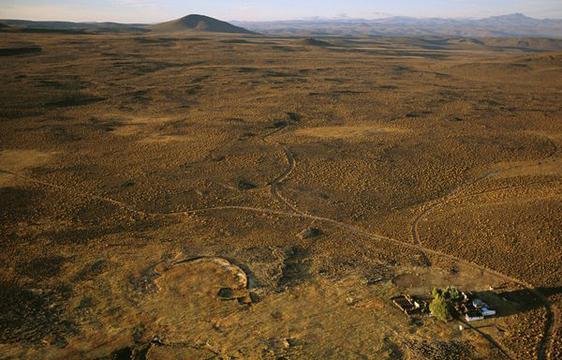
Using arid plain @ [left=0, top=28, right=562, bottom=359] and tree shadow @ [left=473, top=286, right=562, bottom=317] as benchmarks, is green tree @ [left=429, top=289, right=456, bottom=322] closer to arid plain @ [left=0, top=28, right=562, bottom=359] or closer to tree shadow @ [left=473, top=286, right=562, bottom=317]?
arid plain @ [left=0, top=28, right=562, bottom=359]

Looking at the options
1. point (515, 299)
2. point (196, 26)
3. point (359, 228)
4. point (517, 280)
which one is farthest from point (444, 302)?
point (196, 26)

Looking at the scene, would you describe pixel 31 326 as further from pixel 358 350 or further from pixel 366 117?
pixel 366 117

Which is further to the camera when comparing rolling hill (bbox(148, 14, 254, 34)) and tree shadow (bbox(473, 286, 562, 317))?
rolling hill (bbox(148, 14, 254, 34))

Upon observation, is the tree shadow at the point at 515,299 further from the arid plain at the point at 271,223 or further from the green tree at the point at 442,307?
the green tree at the point at 442,307

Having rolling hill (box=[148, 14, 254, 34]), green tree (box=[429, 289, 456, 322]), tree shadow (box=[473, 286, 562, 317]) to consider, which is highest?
rolling hill (box=[148, 14, 254, 34])

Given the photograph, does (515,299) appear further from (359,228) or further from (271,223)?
(271,223)

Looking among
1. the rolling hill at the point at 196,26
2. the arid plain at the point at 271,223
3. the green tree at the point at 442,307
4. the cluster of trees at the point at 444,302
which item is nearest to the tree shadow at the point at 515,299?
the arid plain at the point at 271,223

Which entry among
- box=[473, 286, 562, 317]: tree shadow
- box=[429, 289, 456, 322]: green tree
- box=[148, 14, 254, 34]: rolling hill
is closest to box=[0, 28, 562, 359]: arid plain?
box=[473, 286, 562, 317]: tree shadow
